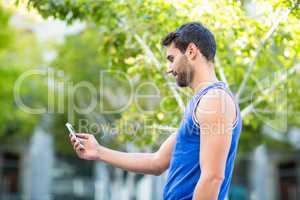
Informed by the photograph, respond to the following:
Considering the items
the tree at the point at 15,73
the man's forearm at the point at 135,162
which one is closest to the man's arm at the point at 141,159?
the man's forearm at the point at 135,162

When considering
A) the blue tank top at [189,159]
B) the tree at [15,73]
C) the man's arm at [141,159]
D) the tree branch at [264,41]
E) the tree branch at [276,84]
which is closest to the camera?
the blue tank top at [189,159]

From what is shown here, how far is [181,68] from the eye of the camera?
3109 millimetres

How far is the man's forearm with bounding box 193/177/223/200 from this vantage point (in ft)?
8.95

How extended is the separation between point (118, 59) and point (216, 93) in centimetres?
461

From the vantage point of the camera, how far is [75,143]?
10.3 ft

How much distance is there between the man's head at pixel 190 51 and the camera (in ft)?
10.1

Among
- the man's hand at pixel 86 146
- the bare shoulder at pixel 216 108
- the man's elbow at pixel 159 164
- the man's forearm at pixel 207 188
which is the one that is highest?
the bare shoulder at pixel 216 108

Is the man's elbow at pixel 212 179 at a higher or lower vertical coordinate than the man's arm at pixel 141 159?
lower

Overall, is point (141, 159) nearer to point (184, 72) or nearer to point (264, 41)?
point (184, 72)

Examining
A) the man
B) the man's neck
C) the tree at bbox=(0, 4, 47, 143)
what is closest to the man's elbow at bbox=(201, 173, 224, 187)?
the man

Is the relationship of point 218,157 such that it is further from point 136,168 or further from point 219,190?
point 136,168

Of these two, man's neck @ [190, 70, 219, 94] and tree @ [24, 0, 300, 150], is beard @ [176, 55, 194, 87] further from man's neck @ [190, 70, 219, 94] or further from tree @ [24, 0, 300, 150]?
tree @ [24, 0, 300, 150]

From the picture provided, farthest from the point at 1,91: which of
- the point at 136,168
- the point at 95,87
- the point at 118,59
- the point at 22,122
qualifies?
the point at 136,168

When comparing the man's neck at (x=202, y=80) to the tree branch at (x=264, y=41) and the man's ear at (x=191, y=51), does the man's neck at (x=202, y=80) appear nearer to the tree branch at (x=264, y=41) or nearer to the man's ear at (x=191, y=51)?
the man's ear at (x=191, y=51)
